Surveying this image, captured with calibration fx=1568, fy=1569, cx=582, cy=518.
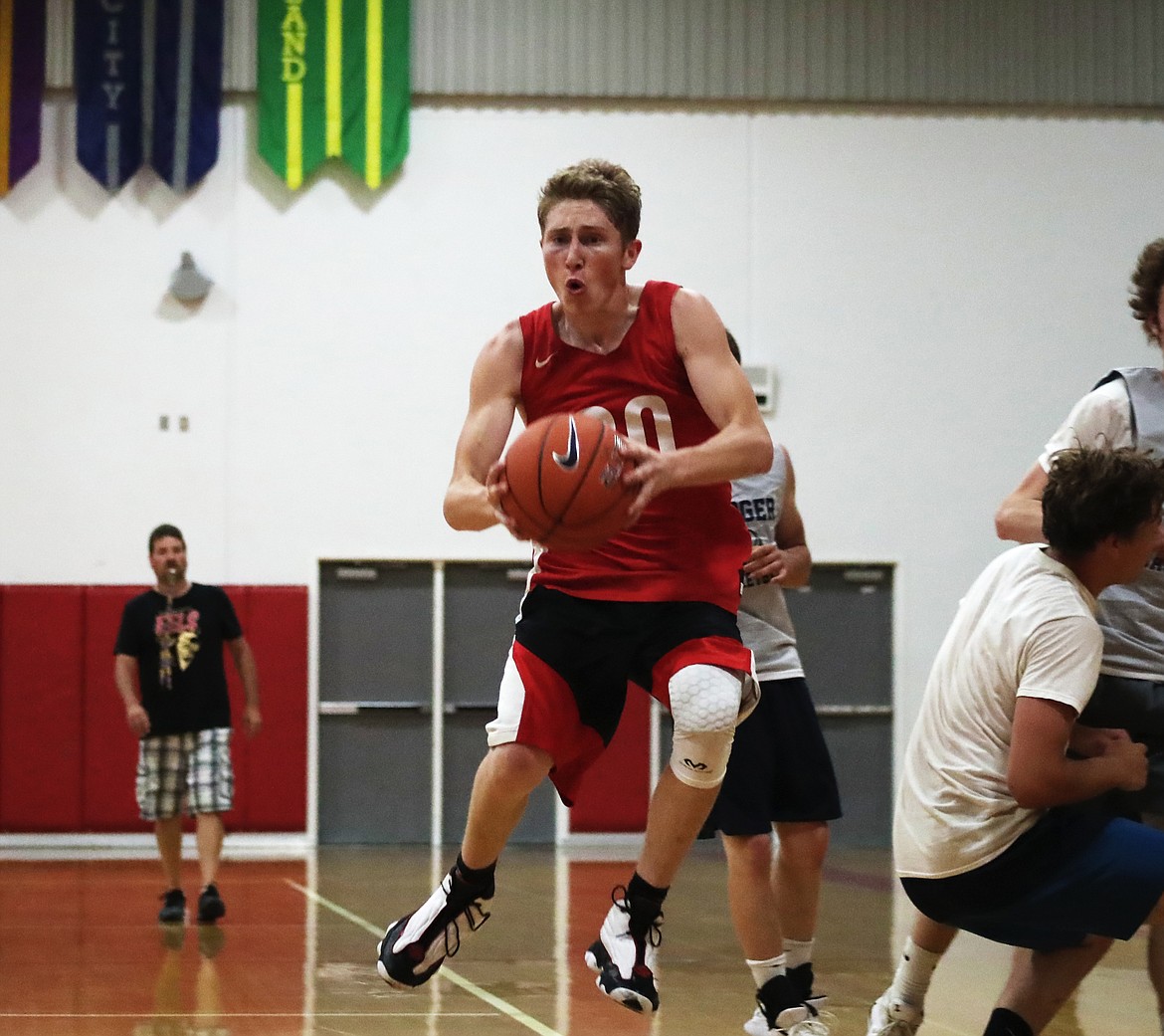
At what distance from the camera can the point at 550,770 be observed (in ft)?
12.1

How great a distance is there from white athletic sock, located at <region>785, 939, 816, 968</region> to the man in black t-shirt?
3652 millimetres

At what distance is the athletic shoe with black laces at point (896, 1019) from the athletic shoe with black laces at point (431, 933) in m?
1.04

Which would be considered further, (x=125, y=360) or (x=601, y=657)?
(x=125, y=360)

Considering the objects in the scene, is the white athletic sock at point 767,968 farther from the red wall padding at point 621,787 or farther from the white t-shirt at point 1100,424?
the red wall padding at point 621,787

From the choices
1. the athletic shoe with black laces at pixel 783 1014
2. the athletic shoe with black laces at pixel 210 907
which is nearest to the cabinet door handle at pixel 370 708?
the athletic shoe with black laces at pixel 210 907

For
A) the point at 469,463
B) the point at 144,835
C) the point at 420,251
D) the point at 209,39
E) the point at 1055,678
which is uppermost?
the point at 209,39

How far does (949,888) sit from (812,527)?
340 inches

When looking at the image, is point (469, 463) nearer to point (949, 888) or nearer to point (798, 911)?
point (949, 888)

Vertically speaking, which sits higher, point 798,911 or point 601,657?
point 601,657

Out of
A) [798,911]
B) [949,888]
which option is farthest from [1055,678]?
[798,911]

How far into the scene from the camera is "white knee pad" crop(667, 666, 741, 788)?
11.4 feet

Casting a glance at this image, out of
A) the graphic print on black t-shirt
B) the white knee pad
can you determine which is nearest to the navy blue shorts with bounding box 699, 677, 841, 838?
the white knee pad

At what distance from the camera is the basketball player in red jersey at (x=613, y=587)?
3.54 metres

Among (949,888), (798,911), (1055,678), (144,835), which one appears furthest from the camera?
(144,835)
